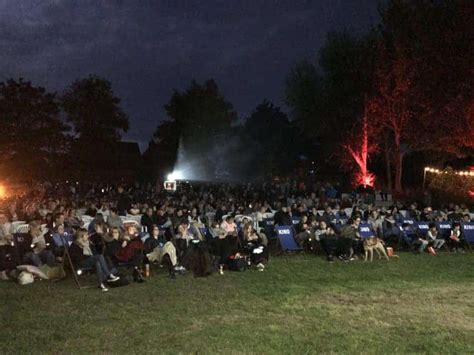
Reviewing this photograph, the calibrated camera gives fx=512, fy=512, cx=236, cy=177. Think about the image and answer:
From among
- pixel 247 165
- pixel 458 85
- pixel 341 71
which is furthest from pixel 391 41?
pixel 247 165

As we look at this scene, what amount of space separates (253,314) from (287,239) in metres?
6.36

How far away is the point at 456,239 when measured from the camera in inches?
582

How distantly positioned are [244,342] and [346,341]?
4.08 ft

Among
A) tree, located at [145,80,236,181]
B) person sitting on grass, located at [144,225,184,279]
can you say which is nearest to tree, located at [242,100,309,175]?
tree, located at [145,80,236,181]

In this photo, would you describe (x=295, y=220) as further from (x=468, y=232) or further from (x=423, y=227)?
(x=468, y=232)

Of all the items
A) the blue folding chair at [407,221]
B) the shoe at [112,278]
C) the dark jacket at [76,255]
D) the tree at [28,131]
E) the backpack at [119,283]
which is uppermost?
the tree at [28,131]

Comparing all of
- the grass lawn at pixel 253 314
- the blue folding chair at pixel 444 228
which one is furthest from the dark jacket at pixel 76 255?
the blue folding chair at pixel 444 228

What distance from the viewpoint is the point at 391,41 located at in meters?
31.3

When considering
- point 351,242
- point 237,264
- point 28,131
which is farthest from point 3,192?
point 351,242

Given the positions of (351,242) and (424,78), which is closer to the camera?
(351,242)

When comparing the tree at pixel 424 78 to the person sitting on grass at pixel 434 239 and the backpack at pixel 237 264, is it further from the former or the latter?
the backpack at pixel 237 264

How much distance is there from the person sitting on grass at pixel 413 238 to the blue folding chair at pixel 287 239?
3.44 meters

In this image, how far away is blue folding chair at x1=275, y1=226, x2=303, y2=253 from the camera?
1365 centimetres

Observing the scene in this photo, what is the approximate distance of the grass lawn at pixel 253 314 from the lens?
242 inches
